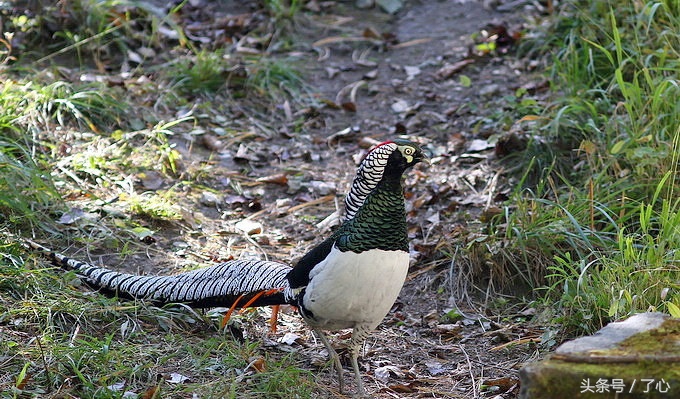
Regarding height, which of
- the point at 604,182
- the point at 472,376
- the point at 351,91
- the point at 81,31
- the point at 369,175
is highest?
the point at 369,175

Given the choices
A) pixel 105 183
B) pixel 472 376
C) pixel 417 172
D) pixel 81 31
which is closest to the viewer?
pixel 472 376

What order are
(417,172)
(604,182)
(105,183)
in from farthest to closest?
(417,172)
(105,183)
(604,182)

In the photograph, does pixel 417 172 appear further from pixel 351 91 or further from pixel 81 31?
pixel 81 31

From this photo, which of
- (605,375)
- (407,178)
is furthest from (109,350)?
(407,178)

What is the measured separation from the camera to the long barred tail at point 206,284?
12.6 ft

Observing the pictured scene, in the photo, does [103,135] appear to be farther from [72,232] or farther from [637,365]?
[637,365]

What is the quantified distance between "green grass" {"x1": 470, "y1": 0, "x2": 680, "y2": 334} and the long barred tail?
4.10ft

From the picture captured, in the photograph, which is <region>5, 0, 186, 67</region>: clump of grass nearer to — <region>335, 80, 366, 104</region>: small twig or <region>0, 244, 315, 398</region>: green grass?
<region>335, 80, 366, 104</region>: small twig

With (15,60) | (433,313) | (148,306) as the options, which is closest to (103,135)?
(15,60)

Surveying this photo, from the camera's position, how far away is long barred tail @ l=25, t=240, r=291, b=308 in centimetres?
386

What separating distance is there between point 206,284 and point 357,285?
83cm

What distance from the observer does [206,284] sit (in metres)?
3.97

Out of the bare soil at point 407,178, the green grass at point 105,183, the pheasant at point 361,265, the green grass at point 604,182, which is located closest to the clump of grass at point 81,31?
the green grass at point 105,183

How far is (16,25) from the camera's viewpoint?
6594 millimetres
